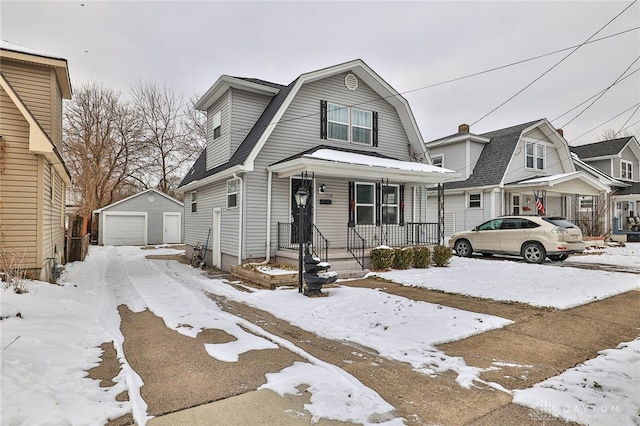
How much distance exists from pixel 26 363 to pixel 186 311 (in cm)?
283

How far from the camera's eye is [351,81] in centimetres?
1234

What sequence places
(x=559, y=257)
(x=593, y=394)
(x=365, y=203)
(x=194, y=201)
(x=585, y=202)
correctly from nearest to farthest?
(x=593, y=394) < (x=365, y=203) < (x=559, y=257) < (x=194, y=201) < (x=585, y=202)

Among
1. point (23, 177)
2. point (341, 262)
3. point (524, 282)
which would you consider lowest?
point (524, 282)

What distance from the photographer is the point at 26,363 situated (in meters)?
3.46

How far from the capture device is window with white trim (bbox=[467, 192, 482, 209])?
18.2 metres

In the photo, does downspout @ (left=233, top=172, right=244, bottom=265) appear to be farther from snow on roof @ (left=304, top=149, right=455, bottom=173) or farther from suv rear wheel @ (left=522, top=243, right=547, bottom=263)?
suv rear wheel @ (left=522, top=243, right=547, bottom=263)

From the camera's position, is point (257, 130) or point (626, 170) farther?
point (626, 170)

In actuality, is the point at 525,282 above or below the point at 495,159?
below

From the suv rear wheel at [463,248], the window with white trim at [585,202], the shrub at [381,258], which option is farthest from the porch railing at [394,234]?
the window with white trim at [585,202]

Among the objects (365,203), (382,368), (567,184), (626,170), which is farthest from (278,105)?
(626,170)

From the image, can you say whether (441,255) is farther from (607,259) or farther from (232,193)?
(232,193)

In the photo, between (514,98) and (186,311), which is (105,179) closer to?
(186,311)

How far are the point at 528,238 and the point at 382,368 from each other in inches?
427

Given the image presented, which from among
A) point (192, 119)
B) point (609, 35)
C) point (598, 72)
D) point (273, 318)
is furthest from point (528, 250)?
point (192, 119)
